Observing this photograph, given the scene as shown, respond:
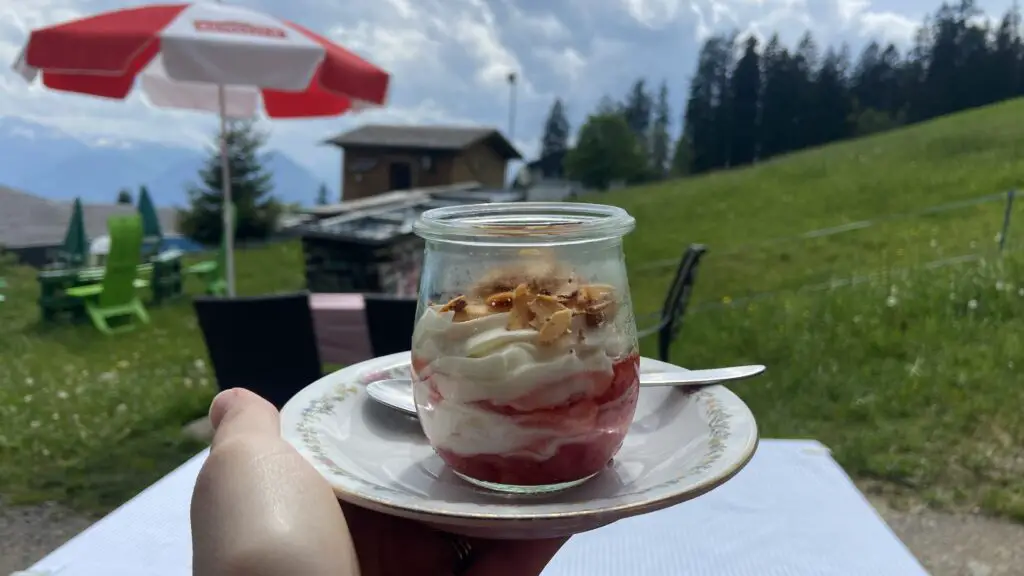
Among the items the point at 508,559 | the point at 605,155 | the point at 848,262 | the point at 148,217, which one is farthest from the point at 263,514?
the point at 605,155

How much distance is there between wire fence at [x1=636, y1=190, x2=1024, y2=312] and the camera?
8.11 m

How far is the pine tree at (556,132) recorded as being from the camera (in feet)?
90.6

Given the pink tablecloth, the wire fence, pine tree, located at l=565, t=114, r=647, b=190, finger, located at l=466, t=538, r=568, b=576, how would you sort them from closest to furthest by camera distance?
finger, located at l=466, t=538, r=568, b=576 → the pink tablecloth → the wire fence → pine tree, located at l=565, t=114, r=647, b=190

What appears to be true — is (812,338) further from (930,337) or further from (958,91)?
(958,91)

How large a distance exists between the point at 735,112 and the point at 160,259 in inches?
607

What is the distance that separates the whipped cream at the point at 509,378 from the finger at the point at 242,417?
211mm

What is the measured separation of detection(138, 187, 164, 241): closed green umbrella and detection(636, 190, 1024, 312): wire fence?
7396 millimetres

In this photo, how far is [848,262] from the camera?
9383mm

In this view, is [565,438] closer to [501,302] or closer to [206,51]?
[501,302]

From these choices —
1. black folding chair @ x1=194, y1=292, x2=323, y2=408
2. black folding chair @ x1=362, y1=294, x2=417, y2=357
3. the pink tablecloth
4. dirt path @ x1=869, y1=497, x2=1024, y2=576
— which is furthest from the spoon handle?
the pink tablecloth

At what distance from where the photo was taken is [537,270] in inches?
35.9

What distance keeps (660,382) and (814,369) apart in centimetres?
499

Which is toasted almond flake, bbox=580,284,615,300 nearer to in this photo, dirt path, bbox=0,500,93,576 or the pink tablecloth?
dirt path, bbox=0,500,93,576

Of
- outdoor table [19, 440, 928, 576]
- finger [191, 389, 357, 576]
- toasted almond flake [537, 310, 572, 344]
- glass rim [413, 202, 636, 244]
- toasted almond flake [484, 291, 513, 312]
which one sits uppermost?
glass rim [413, 202, 636, 244]
